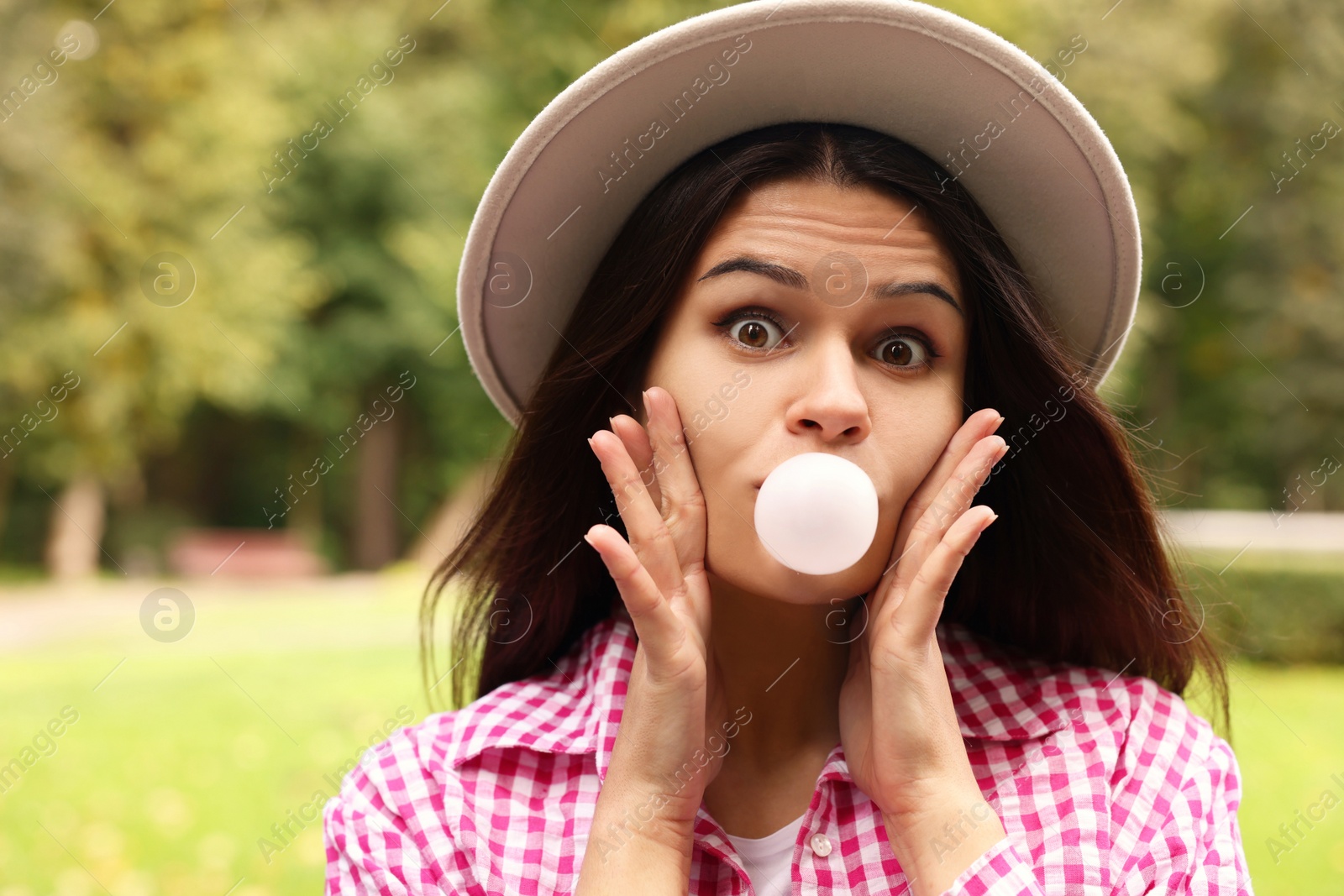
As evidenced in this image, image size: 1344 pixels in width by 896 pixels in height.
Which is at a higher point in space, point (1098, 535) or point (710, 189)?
point (710, 189)

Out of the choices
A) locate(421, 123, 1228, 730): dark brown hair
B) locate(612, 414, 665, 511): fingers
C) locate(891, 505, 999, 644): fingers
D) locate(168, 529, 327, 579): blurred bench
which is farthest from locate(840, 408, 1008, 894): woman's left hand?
locate(168, 529, 327, 579): blurred bench

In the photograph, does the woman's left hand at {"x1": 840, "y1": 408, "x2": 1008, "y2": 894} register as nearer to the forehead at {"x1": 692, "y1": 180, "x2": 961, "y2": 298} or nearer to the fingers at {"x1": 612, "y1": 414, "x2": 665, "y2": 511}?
the forehead at {"x1": 692, "y1": 180, "x2": 961, "y2": 298}

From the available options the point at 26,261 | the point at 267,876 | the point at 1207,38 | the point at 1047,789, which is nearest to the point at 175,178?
the point at 26,261

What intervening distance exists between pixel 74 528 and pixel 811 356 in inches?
836

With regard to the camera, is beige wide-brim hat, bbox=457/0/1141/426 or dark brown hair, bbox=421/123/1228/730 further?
dark brown hair, bbox=421/123/1228/730

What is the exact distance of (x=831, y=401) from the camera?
1817 millimetres

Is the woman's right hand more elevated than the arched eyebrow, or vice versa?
the arched eyebrow

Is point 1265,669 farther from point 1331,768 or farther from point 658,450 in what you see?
point 658,450

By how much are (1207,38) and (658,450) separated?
20505 millimetres

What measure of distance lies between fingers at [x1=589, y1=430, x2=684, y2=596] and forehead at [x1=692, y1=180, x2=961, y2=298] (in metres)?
0.39

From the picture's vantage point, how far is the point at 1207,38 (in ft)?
62.2

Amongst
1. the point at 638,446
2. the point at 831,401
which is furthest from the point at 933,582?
the point at 638,446

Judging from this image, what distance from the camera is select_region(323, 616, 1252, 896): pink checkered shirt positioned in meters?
1.90

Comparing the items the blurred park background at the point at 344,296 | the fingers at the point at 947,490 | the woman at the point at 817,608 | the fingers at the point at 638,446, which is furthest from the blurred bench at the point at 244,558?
the fingers at the point at 947,490
